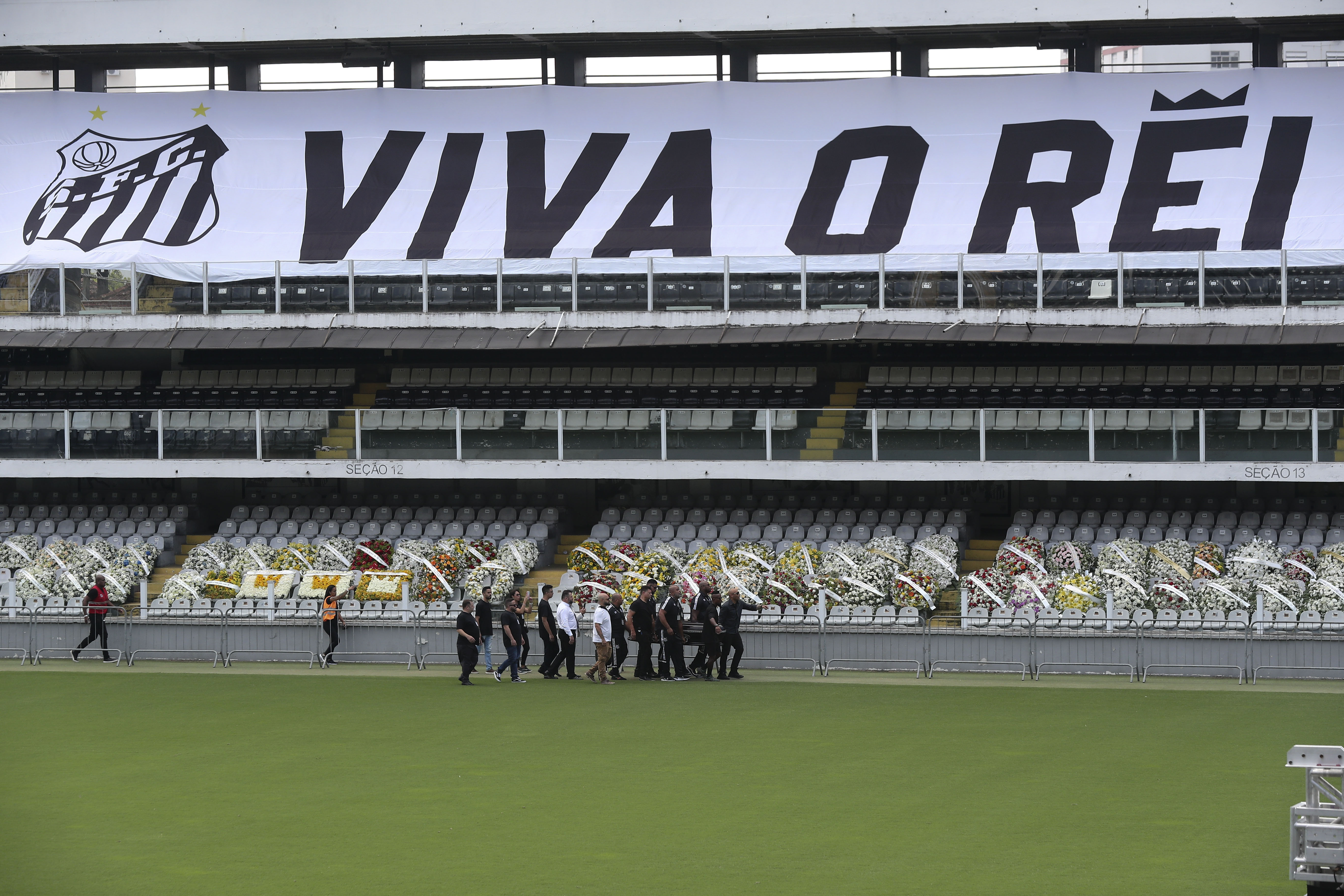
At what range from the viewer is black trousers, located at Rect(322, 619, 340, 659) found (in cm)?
2558

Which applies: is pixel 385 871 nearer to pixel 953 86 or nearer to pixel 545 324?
pixel 545 324

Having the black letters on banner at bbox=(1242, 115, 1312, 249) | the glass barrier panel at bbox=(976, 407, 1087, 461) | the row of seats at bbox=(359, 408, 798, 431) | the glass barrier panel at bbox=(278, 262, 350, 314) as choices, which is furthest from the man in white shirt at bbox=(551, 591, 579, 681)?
the black letters on banner at bbox=(1242, 115, 1312, 249)

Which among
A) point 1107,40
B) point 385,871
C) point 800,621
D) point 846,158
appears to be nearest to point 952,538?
point 800,621

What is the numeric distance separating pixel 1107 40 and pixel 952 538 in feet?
46.8

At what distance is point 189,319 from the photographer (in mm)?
34469

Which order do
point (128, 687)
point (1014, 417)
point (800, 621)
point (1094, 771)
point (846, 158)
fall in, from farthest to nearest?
1. point (846, 158)
2. point (1014, 417)
3. point (800, 621)
4. point (128, 687)
5. point (1094, 771)

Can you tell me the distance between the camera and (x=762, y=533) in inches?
1250

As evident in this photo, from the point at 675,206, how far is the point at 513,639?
1519 cm

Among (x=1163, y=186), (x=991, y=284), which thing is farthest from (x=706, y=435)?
(x=1163, y=186)

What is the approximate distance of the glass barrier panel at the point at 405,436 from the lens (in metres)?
31.9

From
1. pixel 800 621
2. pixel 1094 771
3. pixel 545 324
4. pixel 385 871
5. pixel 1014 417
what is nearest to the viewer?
pixel 385 871

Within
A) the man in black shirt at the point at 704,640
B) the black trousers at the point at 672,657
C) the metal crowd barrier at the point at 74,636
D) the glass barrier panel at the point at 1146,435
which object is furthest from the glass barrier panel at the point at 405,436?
the glass barrier panel at the point at 1146,435

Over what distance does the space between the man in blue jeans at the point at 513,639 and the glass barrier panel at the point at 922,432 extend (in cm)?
909

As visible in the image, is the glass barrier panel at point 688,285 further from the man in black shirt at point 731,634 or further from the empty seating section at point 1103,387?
the man in black shirt at point 731,634
